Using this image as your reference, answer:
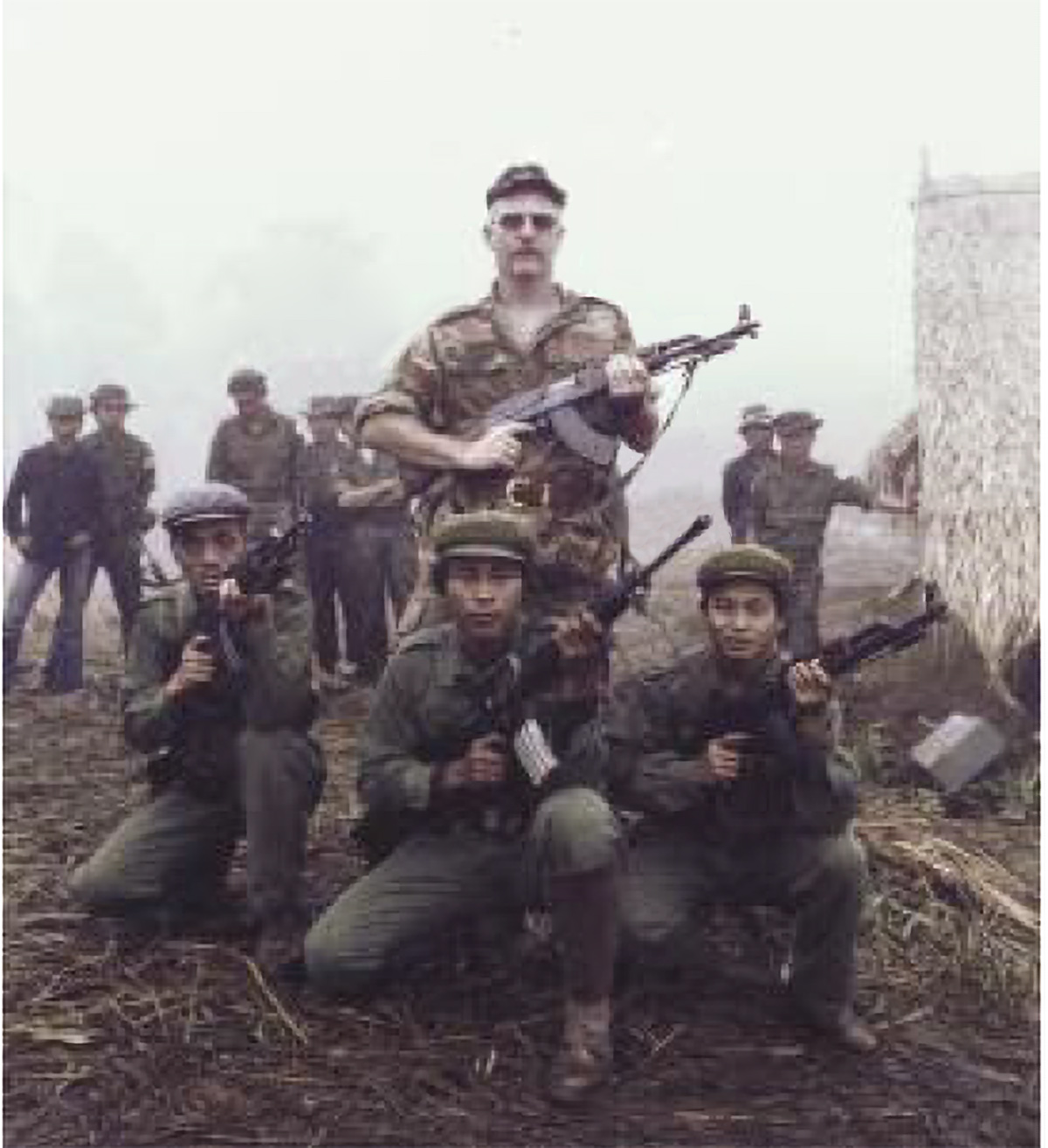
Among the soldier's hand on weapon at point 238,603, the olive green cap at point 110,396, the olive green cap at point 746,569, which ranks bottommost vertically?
the soldier's hand on weapon at point 238,603

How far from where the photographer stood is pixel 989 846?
6.26m

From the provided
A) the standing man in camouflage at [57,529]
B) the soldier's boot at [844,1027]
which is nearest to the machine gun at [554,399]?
the soldier's boot at [844,1027]

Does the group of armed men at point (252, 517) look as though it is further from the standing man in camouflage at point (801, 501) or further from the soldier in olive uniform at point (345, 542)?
the standing man in camouflage at point (801, 501)

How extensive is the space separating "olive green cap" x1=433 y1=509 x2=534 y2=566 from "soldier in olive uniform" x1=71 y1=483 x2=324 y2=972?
2.60ft

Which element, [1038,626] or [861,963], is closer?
[861,963]

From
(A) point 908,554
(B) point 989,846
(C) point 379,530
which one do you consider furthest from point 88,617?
(B) point 989,846

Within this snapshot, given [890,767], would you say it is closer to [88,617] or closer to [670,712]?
[670,712]

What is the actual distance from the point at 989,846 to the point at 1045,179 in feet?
11.7

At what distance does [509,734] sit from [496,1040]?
0.84 m

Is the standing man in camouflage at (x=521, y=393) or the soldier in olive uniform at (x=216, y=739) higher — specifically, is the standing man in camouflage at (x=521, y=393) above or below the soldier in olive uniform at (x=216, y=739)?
above

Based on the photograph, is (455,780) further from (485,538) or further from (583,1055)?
(583,1055)

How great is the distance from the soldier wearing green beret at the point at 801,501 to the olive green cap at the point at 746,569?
19.1ft

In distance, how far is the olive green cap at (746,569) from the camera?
12.6ft

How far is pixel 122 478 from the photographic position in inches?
386
